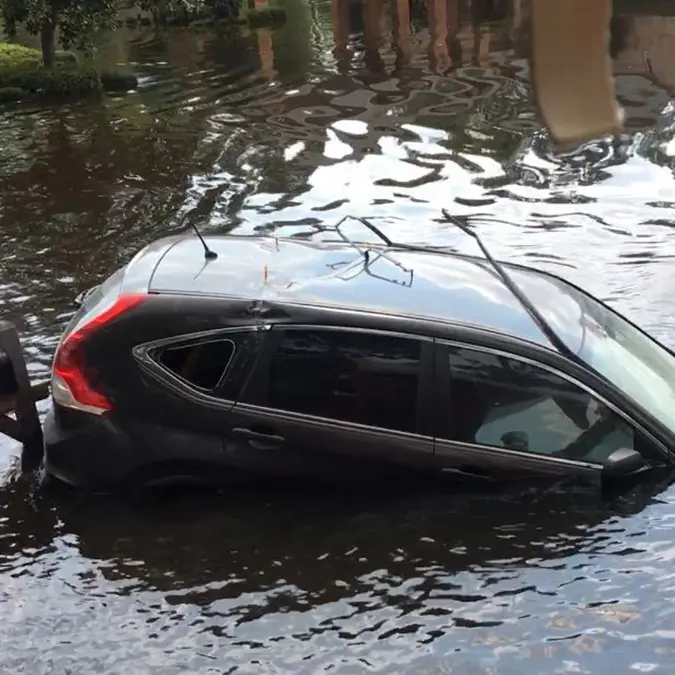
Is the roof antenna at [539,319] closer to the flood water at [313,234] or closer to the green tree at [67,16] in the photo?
the flood water at [313,234]

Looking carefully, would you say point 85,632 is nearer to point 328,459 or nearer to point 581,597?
point 328,459

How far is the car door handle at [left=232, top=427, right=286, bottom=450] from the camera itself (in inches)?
220

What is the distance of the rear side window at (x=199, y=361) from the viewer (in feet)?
18.3

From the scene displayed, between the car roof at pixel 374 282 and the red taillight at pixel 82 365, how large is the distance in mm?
230

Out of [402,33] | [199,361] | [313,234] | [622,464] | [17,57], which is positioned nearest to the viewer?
[622,464]

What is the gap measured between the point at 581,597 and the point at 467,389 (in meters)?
1.25

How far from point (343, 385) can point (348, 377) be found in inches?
2.1

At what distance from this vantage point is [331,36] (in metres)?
30.9

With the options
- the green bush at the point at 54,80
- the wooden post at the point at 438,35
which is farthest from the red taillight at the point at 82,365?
the wooden post at the point at 438,35

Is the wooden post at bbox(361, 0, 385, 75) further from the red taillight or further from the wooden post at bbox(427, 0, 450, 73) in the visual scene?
the red taillight

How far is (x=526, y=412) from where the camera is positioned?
5.50 meters

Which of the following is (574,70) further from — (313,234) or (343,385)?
(343,385)

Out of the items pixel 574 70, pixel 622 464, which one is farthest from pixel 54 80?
pixel 622 464

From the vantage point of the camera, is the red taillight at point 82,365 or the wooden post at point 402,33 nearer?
the red taillight at point 82,365
